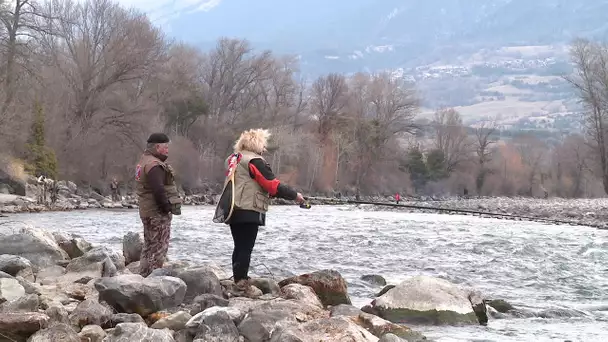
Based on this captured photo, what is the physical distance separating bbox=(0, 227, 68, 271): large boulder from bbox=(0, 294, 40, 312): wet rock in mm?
3111

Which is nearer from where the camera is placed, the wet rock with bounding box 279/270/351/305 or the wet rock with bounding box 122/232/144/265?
the wet rock with bounding box 279/270/351/305

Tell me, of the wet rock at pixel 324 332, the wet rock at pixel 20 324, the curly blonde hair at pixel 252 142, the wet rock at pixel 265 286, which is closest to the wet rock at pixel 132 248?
the wet rock at pixel 265 286

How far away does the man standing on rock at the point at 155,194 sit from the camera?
7.22m

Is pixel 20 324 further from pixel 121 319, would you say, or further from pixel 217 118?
pixel 217 118

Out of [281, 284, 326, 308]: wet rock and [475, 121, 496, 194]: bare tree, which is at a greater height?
[475, 121, 496, 194]: bare tree

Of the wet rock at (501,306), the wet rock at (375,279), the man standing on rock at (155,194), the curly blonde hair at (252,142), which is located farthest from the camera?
the wet rock at (375,279)

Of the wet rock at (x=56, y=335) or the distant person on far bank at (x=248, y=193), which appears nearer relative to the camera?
the wet rock at (x=56, y=335)

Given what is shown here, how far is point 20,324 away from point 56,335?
36cm

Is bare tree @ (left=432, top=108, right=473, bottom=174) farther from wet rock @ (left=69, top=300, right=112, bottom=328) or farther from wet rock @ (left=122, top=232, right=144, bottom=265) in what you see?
wet rock @ (left=69, top=300, right=112, bottom=328)

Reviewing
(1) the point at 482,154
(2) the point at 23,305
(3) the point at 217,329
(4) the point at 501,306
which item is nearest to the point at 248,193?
(3) the point at 217,329

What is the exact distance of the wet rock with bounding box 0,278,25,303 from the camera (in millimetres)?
6090

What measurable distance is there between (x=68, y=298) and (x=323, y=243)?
9837 mm

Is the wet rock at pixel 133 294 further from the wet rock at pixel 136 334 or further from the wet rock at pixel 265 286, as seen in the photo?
the wet rock at pixel 265 286

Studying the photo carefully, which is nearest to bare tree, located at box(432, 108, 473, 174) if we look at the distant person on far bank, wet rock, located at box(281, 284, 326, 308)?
wet rock, located at box(281, 284, 326, 308)
